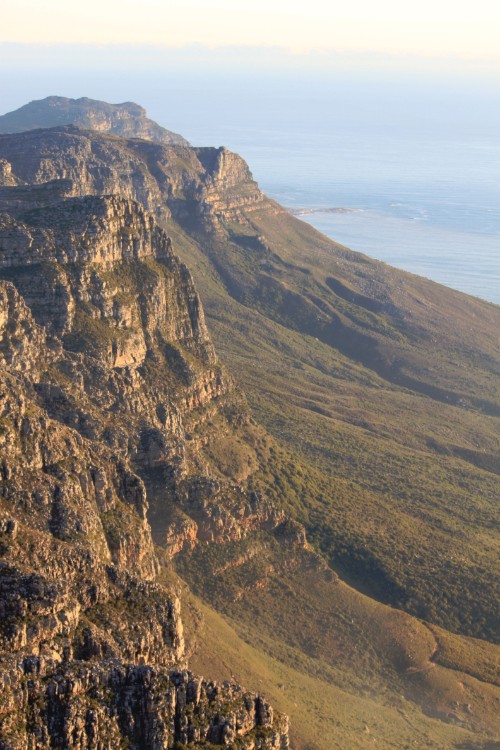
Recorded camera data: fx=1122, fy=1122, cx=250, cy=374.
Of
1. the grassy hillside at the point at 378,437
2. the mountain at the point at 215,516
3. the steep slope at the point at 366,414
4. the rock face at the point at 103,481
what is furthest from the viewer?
the steep slope at the point at 366,414

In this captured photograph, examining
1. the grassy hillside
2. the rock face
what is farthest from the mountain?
the grassy hillside

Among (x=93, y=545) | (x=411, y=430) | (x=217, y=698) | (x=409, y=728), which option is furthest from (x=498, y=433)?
(x=217, y=698)

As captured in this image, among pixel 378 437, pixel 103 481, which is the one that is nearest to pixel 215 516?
pixel 103 481

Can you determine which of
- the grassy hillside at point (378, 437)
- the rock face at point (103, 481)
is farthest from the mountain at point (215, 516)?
the grassy hillside at point (378, 437)

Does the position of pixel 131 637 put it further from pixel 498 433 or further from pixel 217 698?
pixel 498 433

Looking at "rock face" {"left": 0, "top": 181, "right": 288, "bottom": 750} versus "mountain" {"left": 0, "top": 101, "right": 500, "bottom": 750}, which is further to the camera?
"mountain" {"left": 0, "top": 101, "right": 500, "bottom": 750}

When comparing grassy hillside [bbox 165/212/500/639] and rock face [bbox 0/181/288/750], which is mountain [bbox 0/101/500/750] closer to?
rock face [bbox 0/181/288/750]

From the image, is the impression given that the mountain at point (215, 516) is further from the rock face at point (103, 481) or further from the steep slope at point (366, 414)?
the steep slope at point (366, 414)
